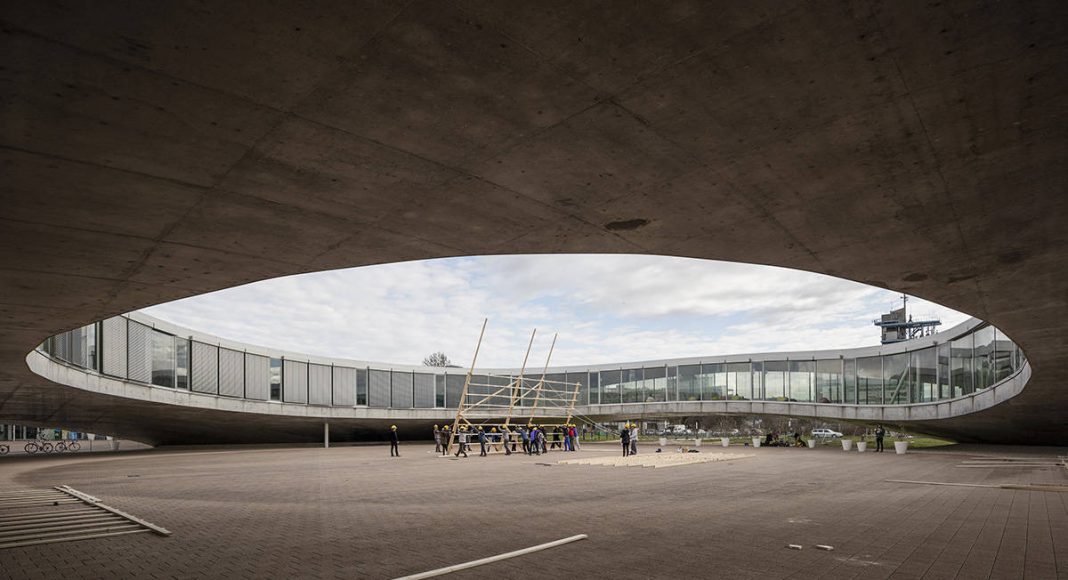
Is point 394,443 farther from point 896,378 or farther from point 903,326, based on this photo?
point 903,326

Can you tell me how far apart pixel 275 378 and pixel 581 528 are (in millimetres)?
38616

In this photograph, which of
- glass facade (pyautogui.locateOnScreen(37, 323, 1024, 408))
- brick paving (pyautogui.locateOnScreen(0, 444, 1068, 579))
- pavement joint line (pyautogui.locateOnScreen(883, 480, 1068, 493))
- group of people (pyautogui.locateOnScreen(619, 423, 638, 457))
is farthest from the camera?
group of people (pyautogui.locateOnScreen(619, 423, 638, 457))

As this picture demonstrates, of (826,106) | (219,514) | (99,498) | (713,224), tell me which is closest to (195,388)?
(99,498)

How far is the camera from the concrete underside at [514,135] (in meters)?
4.36

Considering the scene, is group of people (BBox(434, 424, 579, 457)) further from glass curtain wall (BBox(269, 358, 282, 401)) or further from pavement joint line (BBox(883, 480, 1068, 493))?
pavement joint line (BBox(883, 480, 1068, 493))

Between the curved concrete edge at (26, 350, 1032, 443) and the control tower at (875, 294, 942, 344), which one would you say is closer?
the curved concrete edge at (26, 350, 1032, 443)

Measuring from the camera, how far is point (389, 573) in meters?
7.16

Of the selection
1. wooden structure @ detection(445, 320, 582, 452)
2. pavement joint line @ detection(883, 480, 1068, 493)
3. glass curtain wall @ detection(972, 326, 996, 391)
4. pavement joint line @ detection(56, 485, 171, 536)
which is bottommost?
wooden structure @ detection(445, 320, 582, 452)

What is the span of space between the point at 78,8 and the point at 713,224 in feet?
21.6

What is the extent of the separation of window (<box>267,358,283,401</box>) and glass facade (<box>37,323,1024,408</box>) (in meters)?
0.06

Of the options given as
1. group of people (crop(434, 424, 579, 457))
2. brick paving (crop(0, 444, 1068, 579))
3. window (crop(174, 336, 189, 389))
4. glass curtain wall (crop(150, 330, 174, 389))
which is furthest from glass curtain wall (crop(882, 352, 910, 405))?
glass curtain wall (crop(150, 330, 174, 389))

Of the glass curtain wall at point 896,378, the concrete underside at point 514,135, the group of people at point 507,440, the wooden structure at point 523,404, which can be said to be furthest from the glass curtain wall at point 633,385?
the concrete underside at point 514,135

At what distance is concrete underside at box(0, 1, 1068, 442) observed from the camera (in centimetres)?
436

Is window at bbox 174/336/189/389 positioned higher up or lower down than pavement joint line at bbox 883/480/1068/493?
higher up
